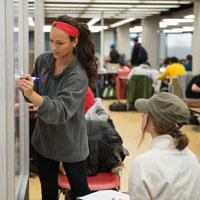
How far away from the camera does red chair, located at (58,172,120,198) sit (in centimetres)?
311

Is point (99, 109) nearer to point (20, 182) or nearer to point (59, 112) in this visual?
point (20, 182)

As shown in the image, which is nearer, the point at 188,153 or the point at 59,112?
the point at 188,153

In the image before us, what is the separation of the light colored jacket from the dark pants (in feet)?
2.64

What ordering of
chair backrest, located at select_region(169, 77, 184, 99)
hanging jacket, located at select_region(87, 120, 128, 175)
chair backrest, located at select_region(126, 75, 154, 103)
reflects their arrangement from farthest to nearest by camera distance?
1. chair backrest, located at select_region(126, 75, 154, 103)
2. chair backrest, located at select_region(169, 77, 184, 99)
3. hanging jacket, located at select_region(87, 120, 128, 175)

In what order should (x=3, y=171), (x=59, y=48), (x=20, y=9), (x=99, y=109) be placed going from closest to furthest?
(x=3, y=171) < (x=59, y=48) < (x=20, y=9) < (x=99, y=109)

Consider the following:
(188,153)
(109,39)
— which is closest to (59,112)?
(188,153)

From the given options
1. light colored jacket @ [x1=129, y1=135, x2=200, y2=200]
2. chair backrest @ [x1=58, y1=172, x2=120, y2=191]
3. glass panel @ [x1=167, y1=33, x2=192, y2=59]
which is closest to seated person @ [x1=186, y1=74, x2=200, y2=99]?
chair backrest @ [x1=58, y1=172, x2=120, y2=191]

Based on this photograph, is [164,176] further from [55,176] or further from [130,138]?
[130,138]

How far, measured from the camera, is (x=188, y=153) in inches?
74.9

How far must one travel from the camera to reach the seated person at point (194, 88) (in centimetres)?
791

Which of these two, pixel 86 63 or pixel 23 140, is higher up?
pixel 86 63

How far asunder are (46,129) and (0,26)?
0.76 metres

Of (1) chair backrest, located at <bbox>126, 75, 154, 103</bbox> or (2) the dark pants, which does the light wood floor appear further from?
(2) the dark pants

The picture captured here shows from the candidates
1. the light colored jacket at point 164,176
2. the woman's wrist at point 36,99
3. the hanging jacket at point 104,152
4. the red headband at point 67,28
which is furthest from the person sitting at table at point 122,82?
the light colored jacket at point 164,176
